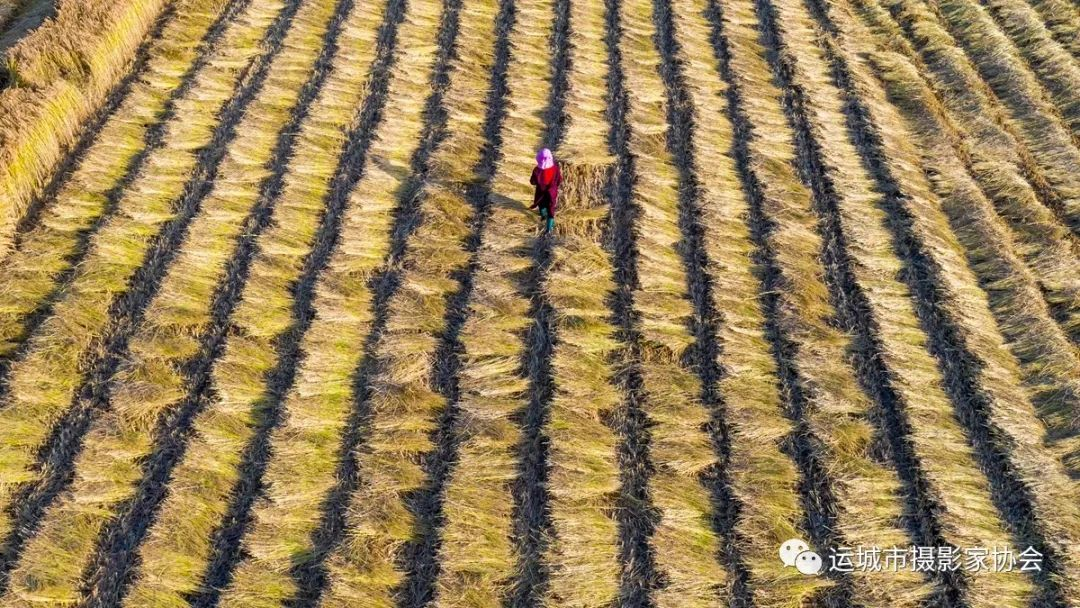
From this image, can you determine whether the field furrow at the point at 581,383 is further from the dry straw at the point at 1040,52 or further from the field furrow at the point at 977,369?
the dry straw at the point at 1040,52

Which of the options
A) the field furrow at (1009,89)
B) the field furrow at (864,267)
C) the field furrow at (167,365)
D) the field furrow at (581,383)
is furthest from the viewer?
the field furrow at (1009,89)

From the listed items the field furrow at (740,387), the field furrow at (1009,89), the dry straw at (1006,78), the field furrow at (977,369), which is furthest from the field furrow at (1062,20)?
the field furrow at (740,387)

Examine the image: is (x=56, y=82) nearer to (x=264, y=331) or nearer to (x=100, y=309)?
(x=100, y=309)

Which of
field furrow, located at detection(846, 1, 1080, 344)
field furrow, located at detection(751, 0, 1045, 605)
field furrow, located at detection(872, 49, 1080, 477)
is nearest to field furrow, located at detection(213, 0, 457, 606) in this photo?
field furrow, located at detection(751, 0, 1045, 605)

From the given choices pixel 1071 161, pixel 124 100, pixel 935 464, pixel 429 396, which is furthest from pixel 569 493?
pixel 1071 161

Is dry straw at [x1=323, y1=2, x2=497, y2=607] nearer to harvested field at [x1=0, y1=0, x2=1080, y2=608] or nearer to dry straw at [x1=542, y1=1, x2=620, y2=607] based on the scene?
harvested field at [x1=0, y1=0, x2=1080, y2=608]

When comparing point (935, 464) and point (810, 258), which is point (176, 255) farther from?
point (935, 464)
